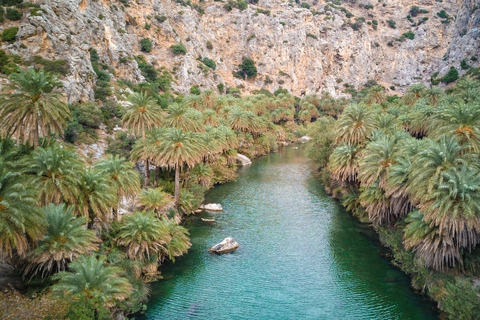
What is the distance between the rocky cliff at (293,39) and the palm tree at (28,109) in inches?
1816

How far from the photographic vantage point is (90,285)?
20219mm

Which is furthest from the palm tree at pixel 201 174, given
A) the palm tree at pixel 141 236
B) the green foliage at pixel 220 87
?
the green foliage at pixel 220 87

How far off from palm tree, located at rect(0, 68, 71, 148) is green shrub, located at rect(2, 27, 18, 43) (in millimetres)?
31971

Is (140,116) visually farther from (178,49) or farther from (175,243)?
(178,49)

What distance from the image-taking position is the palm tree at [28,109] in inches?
971

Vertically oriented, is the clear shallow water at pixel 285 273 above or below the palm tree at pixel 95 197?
below

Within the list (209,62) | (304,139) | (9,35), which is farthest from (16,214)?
(209,62)

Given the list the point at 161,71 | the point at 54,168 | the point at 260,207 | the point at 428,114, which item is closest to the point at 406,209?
the point at 260,207

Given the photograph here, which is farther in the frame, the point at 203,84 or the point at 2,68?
the point at 203,84

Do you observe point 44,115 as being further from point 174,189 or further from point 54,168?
point 174,189

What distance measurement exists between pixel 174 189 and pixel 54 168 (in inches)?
909

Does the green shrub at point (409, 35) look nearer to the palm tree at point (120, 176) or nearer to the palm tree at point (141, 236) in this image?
the palm tree at point (120, 176)

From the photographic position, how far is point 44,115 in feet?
82.3

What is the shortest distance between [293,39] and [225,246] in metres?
118
